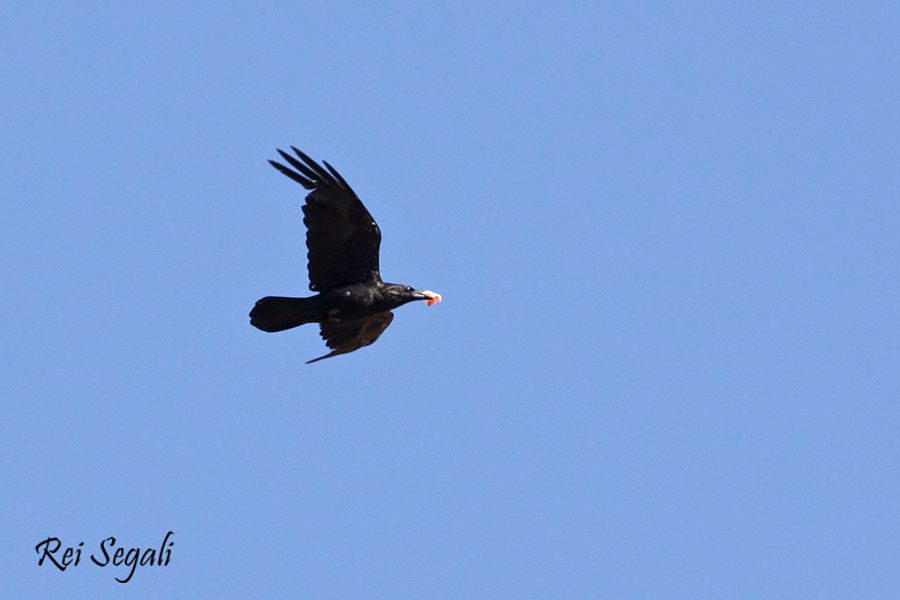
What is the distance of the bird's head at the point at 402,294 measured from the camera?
1748 centimetres

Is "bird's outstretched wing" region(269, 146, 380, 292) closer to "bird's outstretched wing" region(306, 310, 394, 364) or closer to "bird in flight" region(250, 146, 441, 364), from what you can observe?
"bird in flight" region(250, 146, 441, 364)

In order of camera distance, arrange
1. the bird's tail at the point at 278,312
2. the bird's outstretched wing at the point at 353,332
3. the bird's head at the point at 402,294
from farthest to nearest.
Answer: the bird's outstretched wing at the point at 353,332, the bird's head at the point at 402,294, the bird's tail at the point at 278,312

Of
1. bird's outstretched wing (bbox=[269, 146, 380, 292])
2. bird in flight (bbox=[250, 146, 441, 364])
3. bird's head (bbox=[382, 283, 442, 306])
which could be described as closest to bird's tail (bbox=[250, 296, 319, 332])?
bird in flight (bbox=[250, 146, 441, 364])

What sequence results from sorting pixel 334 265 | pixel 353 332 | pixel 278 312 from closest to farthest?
pixel 278 312 → pixel 334 265 → pixel 353 332

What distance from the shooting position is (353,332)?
60.0ft

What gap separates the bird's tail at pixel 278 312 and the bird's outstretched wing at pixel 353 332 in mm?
1156

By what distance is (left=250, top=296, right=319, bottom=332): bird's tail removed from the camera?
16.7m

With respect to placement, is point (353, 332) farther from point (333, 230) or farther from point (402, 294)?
point (333, 230)

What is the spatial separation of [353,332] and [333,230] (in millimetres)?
1842

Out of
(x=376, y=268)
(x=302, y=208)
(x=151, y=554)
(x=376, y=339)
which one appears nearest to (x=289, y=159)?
(x=302, y=208)

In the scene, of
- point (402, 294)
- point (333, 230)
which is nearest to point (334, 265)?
point (333, 230)

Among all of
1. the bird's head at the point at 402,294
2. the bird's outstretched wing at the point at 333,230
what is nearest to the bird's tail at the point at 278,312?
the bird's outstretched wing at the point at 333,230

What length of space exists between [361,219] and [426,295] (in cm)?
157

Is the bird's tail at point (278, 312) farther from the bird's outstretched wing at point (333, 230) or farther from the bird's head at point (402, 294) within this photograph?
the bird's head at point (402, 294)
